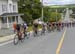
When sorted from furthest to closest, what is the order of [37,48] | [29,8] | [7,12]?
[29,8] → [7,12] → [37,48]

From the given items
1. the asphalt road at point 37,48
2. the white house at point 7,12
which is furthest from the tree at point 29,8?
the asphalt road at point 37,48

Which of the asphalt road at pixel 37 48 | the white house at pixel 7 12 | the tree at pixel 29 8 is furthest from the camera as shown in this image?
the tree at pixel 29 8

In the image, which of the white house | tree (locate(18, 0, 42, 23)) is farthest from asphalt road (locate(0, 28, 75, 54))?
tree (locate(18, 0, 42, 23))

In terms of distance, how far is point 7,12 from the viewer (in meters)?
63.6

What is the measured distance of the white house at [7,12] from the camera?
202 feet

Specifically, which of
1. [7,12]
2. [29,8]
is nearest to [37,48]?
[7,12]

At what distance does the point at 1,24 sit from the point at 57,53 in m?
47.7

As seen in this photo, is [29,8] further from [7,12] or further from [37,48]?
[37,48]

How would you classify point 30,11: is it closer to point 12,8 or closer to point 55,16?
point 12,8

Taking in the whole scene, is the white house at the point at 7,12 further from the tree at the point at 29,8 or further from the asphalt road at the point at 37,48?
the asphalt road at the point at 37,48

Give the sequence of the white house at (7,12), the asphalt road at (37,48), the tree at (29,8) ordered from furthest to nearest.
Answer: the tree at (29,8)
the white house at (7,12)
the asphalt road at (37,48)

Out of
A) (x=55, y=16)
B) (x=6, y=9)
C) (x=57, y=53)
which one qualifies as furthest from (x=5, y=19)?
(x=55, y=16)

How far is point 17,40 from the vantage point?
22.5 m

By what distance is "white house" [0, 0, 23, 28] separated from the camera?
61638mm
